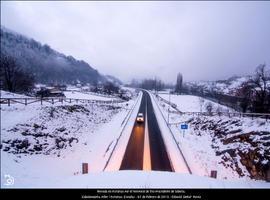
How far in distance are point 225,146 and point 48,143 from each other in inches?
495

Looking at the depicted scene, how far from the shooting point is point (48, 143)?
11.0 meters

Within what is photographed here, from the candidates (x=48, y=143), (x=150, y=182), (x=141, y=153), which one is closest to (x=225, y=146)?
(x=141, y=153)

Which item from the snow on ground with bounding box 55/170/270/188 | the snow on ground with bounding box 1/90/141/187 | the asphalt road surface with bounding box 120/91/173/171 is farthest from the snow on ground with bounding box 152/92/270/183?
the snow on ground with bounding box 1/90/141/187

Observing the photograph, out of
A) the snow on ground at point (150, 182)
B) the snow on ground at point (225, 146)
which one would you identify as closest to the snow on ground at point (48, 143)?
the snow on ground at point (150, 182)

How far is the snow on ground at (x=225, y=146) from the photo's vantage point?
30.3ft

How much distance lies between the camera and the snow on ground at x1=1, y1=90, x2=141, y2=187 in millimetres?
7074

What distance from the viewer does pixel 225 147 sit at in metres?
12.2

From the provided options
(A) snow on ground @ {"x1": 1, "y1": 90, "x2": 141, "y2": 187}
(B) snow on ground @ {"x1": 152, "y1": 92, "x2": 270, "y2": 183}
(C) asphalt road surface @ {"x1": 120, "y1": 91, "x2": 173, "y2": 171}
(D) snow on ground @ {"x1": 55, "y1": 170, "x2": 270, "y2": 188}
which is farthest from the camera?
(C) asphalt road surface @ {"x1": 120, "y1": 91, "x2": 173, "y2": 171}

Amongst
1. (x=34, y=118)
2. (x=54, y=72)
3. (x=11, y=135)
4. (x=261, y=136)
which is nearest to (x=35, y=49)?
(x=54, y=72)

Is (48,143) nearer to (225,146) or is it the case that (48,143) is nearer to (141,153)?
(141,153)

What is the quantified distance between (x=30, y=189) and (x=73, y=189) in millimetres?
1002

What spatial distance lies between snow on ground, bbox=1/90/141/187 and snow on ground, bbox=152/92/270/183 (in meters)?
6.40

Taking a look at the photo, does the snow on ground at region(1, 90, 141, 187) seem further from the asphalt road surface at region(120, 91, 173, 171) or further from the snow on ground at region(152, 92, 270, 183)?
the snow on ground at region(152, 92, 270, 183)

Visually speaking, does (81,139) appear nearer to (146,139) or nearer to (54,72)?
(146,139)
